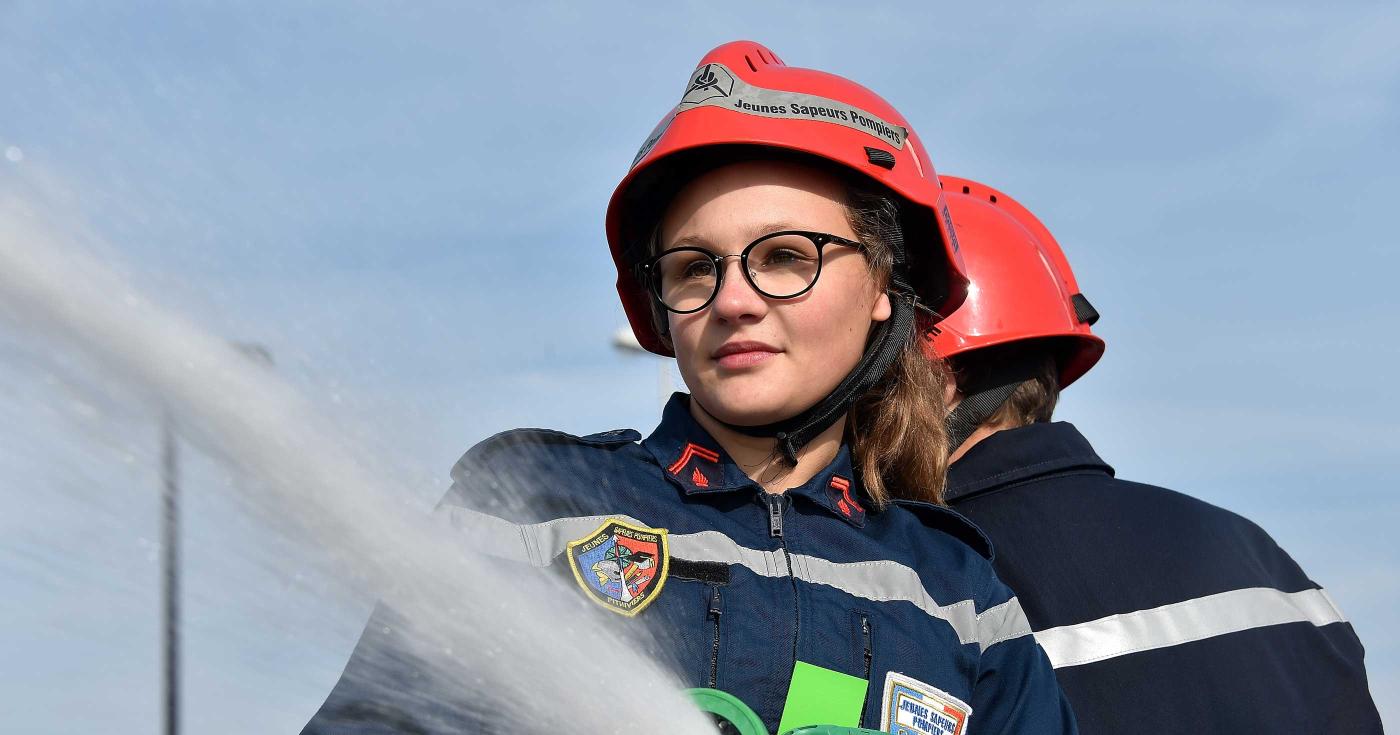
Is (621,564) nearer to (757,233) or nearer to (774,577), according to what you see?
(774,577)

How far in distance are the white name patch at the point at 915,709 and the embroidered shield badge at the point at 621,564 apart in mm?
593

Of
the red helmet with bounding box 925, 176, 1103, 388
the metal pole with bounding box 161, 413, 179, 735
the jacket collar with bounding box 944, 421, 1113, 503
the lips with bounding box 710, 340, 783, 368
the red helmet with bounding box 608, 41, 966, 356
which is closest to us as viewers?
the metal pole with bounding box 161, 413, 179, 735

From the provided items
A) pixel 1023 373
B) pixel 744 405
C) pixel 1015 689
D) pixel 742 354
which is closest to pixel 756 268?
pixel 742 354

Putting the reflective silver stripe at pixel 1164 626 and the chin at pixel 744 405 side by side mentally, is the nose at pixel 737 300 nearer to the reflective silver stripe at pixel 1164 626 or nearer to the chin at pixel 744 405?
the chin at pixel 744 405

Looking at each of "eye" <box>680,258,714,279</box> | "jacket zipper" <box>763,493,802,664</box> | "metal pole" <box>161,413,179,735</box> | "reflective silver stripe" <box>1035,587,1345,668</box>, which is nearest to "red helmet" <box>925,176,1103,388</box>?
"reflective silver stripe" <box>1035,587,1345,668</box>

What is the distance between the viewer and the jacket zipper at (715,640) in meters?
3.14

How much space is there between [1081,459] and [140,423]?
342 cm

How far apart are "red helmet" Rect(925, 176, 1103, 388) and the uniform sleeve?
2.18 meters

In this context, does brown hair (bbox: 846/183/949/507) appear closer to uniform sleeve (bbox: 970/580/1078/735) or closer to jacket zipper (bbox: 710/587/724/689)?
uniform sleeve (bbox: 970/580/1078/735)

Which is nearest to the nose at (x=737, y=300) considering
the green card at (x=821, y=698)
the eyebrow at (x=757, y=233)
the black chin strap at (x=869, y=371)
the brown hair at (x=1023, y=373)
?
the eyebrow at (x=757, y=233)

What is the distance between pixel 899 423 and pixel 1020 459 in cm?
85

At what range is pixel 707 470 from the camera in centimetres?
354

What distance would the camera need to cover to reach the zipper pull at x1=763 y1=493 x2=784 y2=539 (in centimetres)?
342

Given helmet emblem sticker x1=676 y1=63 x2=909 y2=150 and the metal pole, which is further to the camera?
helmet emblem sticker x1=676 y1=63 x2=909 y2=150
